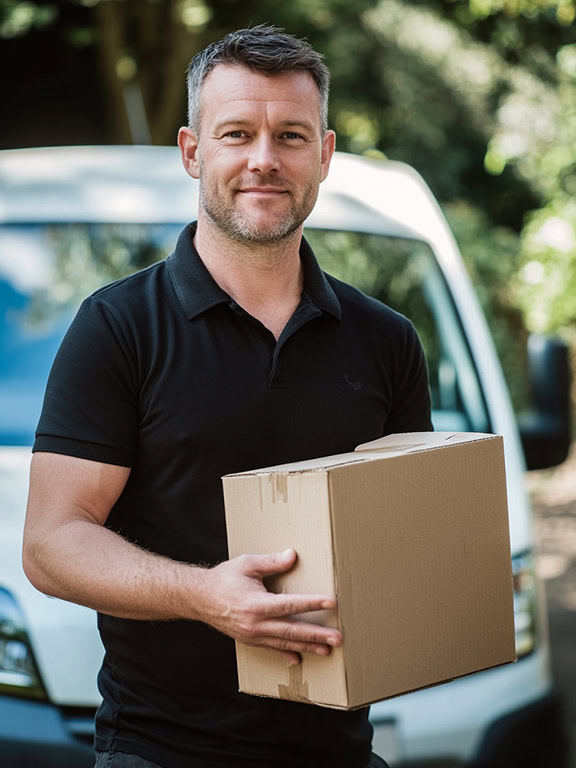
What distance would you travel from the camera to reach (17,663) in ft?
9.89

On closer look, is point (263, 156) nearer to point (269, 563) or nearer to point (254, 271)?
point (254, 271)

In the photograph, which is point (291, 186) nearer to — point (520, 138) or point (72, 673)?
point (72, 673)

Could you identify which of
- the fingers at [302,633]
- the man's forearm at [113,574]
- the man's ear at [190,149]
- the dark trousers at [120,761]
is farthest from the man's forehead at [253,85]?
the dark trousers at [120,761]

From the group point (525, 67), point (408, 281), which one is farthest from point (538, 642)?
point (525, 67)

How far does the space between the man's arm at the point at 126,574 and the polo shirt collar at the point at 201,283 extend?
1.15ft

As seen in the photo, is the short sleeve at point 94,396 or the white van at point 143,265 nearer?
Answer: the short sleeve at point 94,396

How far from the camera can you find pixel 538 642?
144 inches

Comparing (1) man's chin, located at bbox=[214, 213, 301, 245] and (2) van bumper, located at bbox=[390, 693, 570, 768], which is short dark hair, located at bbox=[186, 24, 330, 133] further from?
(2) van bumper, located at bbox=[390, 693, 570, 768]

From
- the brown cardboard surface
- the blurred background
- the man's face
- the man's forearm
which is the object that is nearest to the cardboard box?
the brown cardboard surface

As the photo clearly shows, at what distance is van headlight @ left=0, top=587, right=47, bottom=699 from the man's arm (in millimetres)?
897

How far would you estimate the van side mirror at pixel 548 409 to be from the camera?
13.7 ft

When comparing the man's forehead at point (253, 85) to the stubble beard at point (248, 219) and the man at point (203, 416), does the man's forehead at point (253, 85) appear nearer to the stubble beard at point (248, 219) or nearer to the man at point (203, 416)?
the man at point (203, 416)

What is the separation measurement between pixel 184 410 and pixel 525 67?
13.5 metres

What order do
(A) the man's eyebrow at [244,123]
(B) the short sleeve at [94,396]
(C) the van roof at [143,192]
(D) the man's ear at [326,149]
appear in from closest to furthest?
(B) the short sleeve at [94,396], (A) the man's eyebrow at [244,123], (D) the man's ear at [326,149], (C) the van roof at [143,192]
